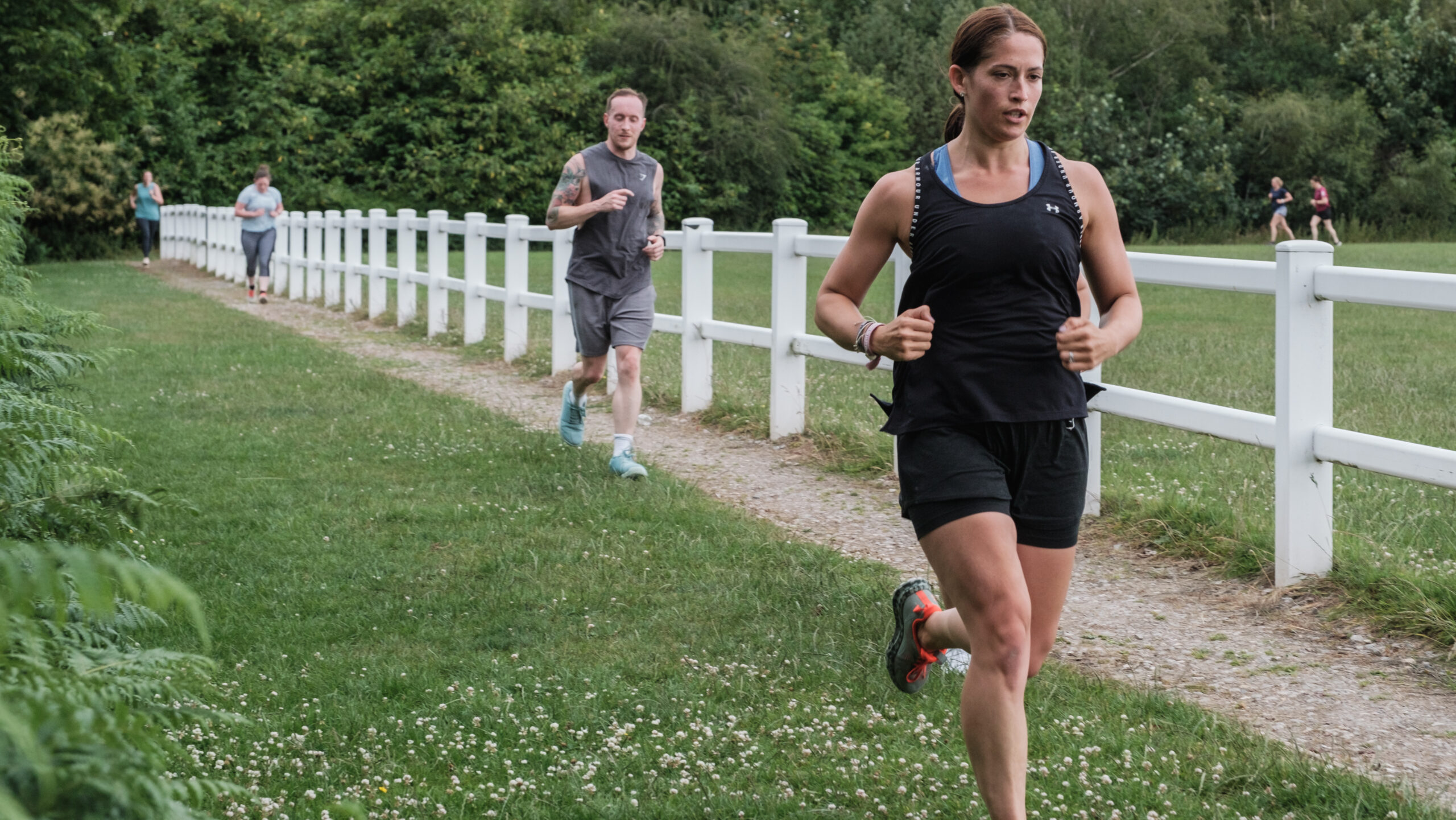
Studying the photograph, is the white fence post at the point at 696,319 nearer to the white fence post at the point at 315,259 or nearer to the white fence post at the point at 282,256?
the white fence post at the point at 315,259

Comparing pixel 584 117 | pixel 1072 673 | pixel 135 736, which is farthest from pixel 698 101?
pixel 135 736

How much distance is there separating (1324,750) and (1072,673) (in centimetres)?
87

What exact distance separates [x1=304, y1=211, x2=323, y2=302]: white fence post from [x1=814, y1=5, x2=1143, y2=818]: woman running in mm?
21356

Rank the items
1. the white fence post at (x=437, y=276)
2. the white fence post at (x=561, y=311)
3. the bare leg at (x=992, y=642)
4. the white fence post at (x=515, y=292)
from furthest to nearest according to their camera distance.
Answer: the white fence post at (x=437, y=276) < the white fence post at (x=515, y=292) < the white fence post at (x=561, y=311) < the bare leg at (x=992, y=642)

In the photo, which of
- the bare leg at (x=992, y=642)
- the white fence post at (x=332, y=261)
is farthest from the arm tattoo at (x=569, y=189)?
the white fence post at (x=332, y=261)

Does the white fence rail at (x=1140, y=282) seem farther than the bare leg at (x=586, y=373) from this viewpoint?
No

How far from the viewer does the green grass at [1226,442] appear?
232 inches

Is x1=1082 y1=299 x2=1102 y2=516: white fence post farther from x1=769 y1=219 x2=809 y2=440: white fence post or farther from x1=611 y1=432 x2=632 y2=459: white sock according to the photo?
x1=769 y1=219 x2=809 y2=440: white fence post

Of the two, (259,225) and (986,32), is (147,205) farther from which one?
(986,32)

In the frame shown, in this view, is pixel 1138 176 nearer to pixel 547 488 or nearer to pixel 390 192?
pixel 390 192

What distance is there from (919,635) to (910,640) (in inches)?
2.6

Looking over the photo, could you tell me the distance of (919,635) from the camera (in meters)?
4.32

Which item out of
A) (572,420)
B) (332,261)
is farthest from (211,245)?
(572,420)

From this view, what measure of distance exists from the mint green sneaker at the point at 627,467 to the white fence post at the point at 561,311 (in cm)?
450
